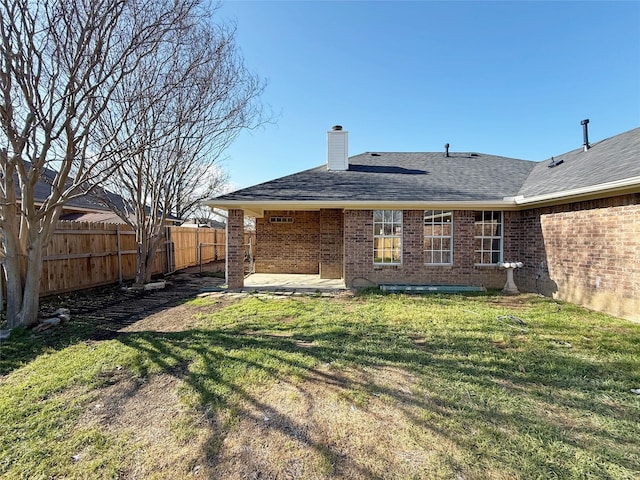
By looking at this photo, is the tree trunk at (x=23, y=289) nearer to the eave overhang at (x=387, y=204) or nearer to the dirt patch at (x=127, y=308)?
the dirt patch at (x=127, y=308)

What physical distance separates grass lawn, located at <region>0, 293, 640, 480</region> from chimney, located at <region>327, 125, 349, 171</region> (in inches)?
298

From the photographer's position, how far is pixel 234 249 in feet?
29.1

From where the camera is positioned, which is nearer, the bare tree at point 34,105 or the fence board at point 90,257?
the bare tree at point 34,105

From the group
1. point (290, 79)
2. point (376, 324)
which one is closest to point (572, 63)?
point (290, 79)

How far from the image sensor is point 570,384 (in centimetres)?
340

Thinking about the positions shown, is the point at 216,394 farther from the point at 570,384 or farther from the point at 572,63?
the point at 572,63

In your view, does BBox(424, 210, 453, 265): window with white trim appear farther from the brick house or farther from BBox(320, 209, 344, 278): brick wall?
BBox(320, 209, 344, 278): brick wall

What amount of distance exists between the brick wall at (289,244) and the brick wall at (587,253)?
7123 mm

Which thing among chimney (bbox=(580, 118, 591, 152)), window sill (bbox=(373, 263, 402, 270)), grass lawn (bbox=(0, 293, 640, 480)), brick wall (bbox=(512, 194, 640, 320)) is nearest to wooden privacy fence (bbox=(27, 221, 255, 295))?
grass lawn (bbox=(0, 293, 640, 480))

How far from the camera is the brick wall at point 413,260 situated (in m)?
9.09

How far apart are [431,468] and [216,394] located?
2.19m

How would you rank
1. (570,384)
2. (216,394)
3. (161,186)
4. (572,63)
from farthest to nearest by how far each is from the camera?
(572,63)
(161,186)
(570,384)
(216,394)

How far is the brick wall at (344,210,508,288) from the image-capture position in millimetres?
9094

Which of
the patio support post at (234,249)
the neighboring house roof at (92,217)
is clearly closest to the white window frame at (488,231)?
the patio support post at (234,249)
